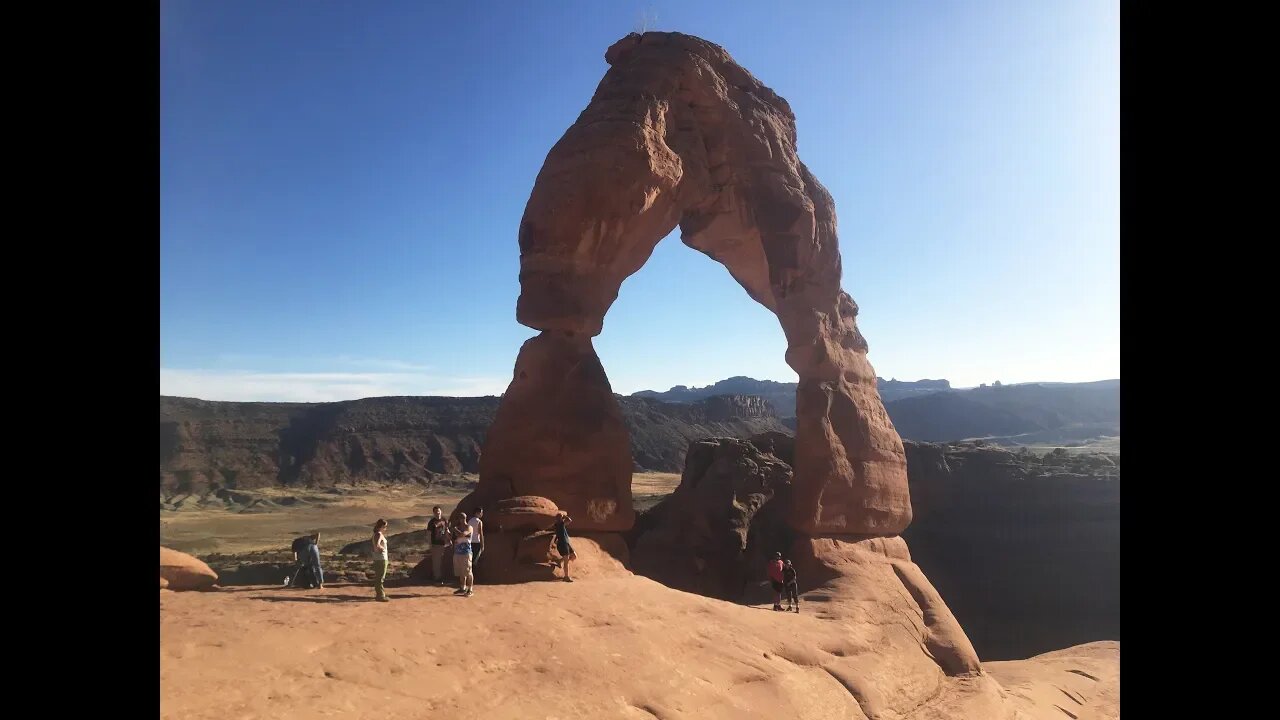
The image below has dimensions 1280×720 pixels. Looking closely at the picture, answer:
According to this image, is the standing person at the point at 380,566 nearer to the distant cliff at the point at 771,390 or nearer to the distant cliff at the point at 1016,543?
the distant cliff at the point at 1016,543

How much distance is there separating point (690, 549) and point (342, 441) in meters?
40.3

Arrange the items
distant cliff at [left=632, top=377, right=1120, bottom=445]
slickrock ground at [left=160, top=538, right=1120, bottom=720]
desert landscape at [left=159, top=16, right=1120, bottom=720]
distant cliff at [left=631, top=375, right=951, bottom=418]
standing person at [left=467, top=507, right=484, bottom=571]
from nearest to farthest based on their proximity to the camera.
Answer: slickrock ground at [left=160, top=538, right=1120, bottom=720], desert landscape at [left=159, top=16, right=1120, bottom=720], standing person at [left=467, top=507, right=484, bottom=571], distant cliff at [left=632, top=377, right=1120, bottom=445], distant cliff at [left=631, top=375, right=951, bottom=418]

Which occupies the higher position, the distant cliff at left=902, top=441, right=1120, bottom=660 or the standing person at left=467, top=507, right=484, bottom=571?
the standing person at left=467, top=507, right=484, bottom=571

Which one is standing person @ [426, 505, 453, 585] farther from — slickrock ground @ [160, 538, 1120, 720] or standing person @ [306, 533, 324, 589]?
standing person @ [306, 533, 324, 589]

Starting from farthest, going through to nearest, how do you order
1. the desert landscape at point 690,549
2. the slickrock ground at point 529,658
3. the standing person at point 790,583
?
the standing person at point 790,583 < the desert landscape at point 690,549 < the slickrock ground at point 529,658

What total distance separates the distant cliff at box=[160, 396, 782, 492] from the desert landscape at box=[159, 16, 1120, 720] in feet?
53.2

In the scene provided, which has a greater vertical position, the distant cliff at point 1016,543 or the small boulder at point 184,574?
the small boulder at point 184,574

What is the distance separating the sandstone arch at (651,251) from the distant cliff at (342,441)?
100 ft

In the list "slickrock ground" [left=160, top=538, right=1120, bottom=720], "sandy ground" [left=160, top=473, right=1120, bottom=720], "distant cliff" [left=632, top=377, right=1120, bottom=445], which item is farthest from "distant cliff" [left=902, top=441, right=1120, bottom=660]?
"distant cliff" [left=632, top=377, right=1120, bottom=445]

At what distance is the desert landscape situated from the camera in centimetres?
668

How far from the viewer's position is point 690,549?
18.0m

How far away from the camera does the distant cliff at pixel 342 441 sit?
45.7 metres

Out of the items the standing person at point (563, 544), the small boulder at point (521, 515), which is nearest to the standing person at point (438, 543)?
the small boulder at point (521, 515)
